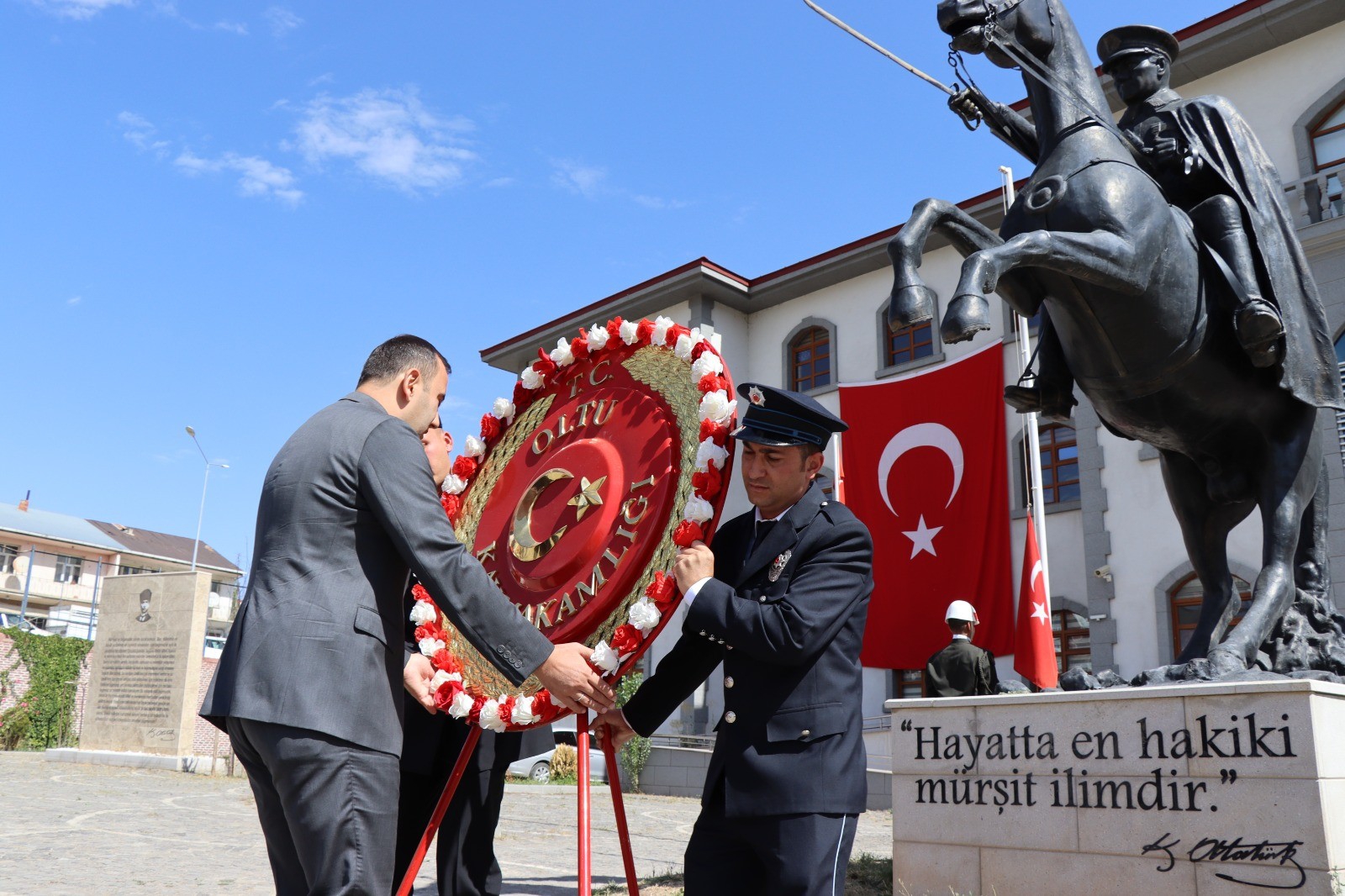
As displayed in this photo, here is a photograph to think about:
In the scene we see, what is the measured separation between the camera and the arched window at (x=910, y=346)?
66.9ft

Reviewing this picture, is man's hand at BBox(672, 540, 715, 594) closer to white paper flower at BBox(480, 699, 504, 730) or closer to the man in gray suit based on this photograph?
the man in gray suit

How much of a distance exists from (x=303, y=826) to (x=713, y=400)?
1.58 metres

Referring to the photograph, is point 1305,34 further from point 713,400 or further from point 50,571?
point 50,571

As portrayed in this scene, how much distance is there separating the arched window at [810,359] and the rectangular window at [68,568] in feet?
150

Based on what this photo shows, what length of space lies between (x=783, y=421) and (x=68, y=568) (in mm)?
59912

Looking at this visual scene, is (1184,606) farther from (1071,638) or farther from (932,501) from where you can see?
(932,501)

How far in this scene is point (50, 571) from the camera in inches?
2078

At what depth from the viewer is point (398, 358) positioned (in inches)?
120

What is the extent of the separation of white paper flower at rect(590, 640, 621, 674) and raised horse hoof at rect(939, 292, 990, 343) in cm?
168

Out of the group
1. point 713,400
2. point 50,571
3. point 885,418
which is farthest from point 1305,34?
point 50,571

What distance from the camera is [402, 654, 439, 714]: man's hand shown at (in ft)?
11.7

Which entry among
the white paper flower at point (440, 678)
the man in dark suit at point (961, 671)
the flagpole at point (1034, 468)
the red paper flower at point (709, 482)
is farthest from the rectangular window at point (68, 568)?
the red paper flower at point (709, 482)

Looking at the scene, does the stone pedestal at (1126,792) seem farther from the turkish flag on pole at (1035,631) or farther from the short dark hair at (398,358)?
the turkish flag on pole at (1035,631)

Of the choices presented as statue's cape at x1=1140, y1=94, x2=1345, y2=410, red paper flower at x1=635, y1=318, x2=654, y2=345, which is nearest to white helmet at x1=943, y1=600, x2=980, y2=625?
statue's cape at x1=1140, y1=94, x2=1345, y2=410
